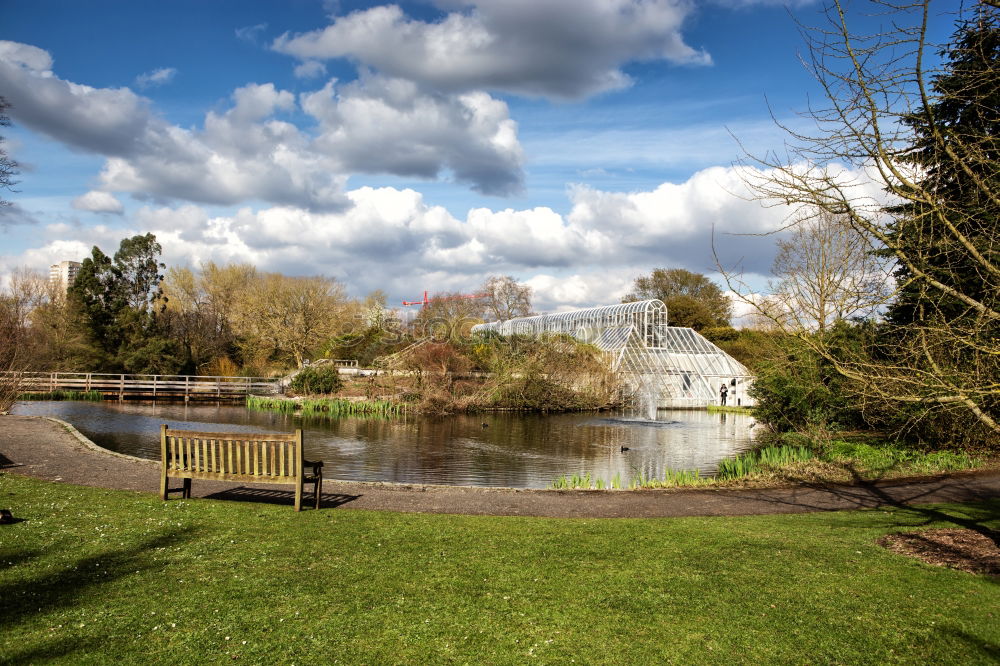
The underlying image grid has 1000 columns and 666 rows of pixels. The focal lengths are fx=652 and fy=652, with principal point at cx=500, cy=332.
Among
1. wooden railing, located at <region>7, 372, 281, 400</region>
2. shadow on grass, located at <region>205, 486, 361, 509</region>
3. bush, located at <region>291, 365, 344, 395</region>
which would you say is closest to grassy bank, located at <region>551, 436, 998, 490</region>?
shadow on grass, located at <region>205, 486, 361, 509</region>

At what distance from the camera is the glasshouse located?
3922cm

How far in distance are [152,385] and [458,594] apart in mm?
38271

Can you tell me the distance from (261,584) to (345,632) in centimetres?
133

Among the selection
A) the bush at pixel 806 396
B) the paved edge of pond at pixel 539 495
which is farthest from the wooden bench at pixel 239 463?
the bush at pixel 806 396

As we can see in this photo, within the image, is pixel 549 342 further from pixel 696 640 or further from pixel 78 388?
Result: pixel 696 640

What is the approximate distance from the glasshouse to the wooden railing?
15.2m

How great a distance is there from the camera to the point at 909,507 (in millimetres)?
10133

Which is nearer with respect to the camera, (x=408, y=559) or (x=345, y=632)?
(x=345, y=632)

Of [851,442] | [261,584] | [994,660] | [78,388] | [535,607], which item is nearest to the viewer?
[994,660]

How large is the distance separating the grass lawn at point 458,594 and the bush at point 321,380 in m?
28.0

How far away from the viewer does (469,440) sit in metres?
22.7

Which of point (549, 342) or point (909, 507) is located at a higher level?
point (549, 342)

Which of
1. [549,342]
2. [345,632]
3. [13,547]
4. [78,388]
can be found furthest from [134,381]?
[345,632]

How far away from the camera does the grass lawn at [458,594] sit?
4.48m
